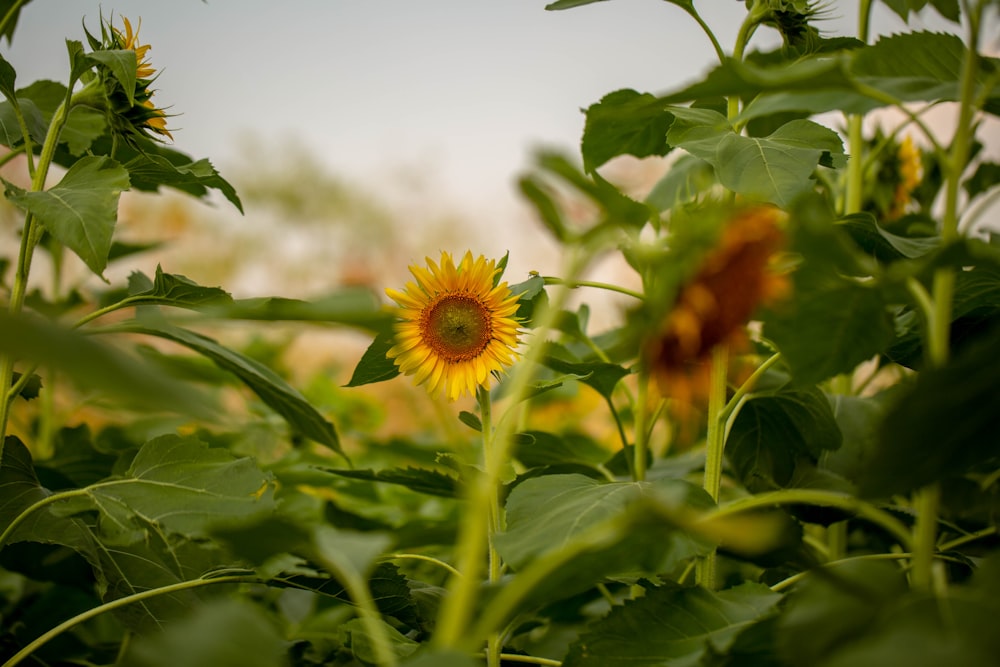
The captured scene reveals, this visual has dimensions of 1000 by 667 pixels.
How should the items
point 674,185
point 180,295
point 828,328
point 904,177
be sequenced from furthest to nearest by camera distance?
point 904,177
point 674,185
point 180,295
point 828,328

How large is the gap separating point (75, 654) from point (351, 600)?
1.07 ft

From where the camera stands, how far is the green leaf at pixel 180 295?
1.66 ft

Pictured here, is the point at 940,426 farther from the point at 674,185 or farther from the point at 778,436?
the point at 674,185

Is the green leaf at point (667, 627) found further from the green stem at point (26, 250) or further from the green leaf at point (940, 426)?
the green stem at point (26, 250)

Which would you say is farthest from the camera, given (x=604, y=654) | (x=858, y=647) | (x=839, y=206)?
(x=839, y=206)

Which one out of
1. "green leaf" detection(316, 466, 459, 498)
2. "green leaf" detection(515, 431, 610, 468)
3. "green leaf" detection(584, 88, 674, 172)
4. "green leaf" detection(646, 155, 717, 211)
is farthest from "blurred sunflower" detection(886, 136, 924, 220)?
"green leaf" detection(316, 466, 459, 498)

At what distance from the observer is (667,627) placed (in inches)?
14.0

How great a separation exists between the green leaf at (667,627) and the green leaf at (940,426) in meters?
0.10

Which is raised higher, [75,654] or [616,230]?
[616,230]

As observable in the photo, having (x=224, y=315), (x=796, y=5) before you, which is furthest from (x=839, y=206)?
(x=224, y=315)

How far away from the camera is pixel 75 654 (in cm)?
62

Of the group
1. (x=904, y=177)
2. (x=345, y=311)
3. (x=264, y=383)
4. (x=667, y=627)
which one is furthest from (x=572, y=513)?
(x=904, y=177)

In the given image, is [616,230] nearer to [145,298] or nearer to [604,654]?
[604,654]

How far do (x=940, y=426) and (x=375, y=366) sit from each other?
1.07 ft
